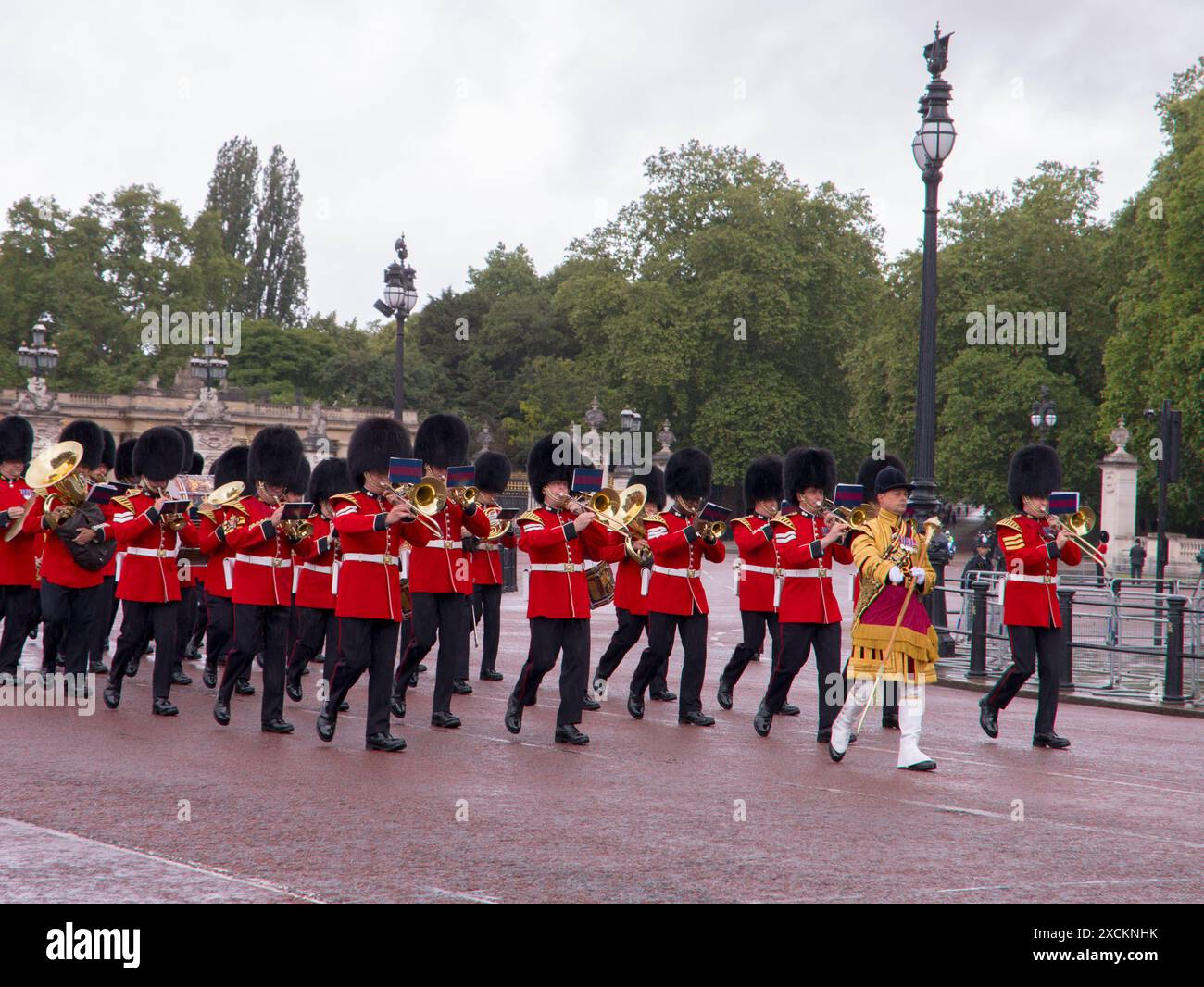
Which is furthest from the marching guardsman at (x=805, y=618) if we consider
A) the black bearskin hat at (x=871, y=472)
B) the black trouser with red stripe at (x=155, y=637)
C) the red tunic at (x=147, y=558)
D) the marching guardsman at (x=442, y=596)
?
the red tunic at (x=147, y=558)

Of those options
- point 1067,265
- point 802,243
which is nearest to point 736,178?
point 802,243

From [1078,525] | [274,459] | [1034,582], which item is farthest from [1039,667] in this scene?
[274,459]

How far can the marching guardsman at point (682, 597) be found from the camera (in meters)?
9.98

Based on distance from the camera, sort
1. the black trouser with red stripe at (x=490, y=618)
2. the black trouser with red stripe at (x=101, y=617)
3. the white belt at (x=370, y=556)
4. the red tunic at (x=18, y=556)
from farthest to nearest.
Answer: the black trouser with red stripe at (x=490, y=618), the black trouser with red stripe at (x=101, y=617), the red tunic at (x=18, y=556), the white belt at (x=370, y=556)

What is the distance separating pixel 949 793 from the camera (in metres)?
7.70

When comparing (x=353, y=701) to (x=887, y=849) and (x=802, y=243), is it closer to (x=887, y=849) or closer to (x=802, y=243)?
(x=887, y=849)

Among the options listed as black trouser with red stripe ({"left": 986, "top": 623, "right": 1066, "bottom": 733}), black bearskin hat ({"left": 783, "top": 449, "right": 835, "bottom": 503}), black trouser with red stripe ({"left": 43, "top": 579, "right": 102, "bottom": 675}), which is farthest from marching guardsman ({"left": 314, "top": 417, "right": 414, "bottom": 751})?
black trouser with red stripe ({"left": 986, "top": 623, "right": 1066, "bottom": 733})

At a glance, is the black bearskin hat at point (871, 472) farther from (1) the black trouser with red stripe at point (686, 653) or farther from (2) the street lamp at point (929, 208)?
(2) the street lamp at point (929, 208)

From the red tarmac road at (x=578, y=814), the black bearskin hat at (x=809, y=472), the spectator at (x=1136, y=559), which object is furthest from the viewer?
the spectator at (x=1136, y=559)

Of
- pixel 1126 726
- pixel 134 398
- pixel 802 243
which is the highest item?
pixel 802 243

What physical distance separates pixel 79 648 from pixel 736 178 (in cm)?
4417

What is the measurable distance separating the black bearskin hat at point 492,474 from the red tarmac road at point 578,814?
3.12 metres

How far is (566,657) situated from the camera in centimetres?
904
